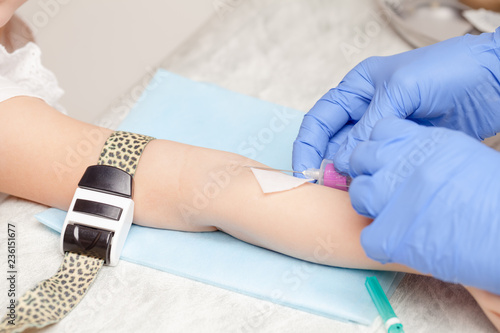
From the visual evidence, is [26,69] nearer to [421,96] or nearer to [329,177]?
[329,177]

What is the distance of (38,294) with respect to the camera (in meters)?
0.96

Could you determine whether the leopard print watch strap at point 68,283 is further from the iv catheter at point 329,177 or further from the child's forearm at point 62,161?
the iv catheter at point 329,177

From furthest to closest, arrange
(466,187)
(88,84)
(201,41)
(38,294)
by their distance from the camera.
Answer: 1. (201,41)
2. (88,84)
3. (38,294)
4. (466,187)

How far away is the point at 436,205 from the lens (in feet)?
2.60

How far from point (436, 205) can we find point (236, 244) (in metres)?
0.47

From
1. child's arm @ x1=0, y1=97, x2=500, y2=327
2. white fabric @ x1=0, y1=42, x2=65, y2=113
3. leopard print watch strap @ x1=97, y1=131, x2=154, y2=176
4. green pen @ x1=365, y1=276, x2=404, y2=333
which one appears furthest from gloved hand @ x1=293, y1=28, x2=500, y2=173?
white fabric @ x1=0, y1=42, x2=65, y2=113

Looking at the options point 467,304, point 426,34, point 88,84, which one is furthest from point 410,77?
point 88,84

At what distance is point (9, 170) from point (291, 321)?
71cm

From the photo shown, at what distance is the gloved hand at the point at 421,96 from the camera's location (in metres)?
1.07

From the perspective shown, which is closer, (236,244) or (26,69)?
(236,244)

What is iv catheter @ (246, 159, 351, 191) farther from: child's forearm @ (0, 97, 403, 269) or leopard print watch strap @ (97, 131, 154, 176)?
leopard print watch strap @ (97, 131, 154, 176)

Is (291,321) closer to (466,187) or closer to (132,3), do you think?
(466,187)

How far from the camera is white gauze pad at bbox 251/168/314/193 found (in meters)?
1.00

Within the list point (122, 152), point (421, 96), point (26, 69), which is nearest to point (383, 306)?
point (421, 96)
